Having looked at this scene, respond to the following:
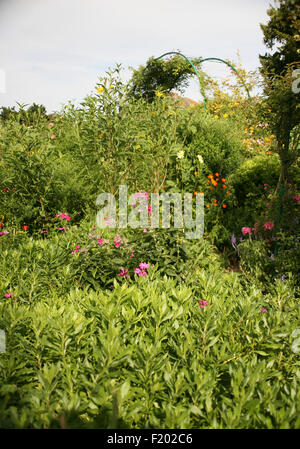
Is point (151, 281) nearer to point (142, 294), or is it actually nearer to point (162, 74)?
point (142, 294)

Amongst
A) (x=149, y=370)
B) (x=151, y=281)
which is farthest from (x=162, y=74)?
(x=149, y=370)

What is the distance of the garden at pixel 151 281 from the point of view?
4.17 ft

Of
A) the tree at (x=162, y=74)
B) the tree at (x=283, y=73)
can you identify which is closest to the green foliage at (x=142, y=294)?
the tree at (x=283, y=73)

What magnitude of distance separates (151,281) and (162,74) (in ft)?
38.2

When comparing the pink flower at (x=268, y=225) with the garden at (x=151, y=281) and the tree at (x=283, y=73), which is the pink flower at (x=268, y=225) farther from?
the tree at (x=283, y=73)

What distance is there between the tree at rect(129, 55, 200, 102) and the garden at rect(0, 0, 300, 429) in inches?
229

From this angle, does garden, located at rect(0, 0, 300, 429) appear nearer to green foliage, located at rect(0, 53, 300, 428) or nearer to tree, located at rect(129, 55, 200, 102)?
green foliage, located at rect(0, 53, 300, 428)

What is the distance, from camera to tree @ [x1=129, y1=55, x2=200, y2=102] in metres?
11.6

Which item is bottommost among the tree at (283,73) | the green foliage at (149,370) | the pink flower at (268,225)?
the green foliage at (149,370)

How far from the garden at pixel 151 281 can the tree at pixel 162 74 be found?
19.0 feet

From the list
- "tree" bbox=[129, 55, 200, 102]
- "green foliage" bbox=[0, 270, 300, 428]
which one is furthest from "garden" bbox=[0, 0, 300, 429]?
"tree" bbox=[129, 55, 200, 102]

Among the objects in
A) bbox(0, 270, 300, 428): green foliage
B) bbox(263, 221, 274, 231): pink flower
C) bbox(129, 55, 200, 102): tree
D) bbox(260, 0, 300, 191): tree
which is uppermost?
bbox(129, 55, 200, 102): tree

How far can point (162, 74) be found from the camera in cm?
1237
